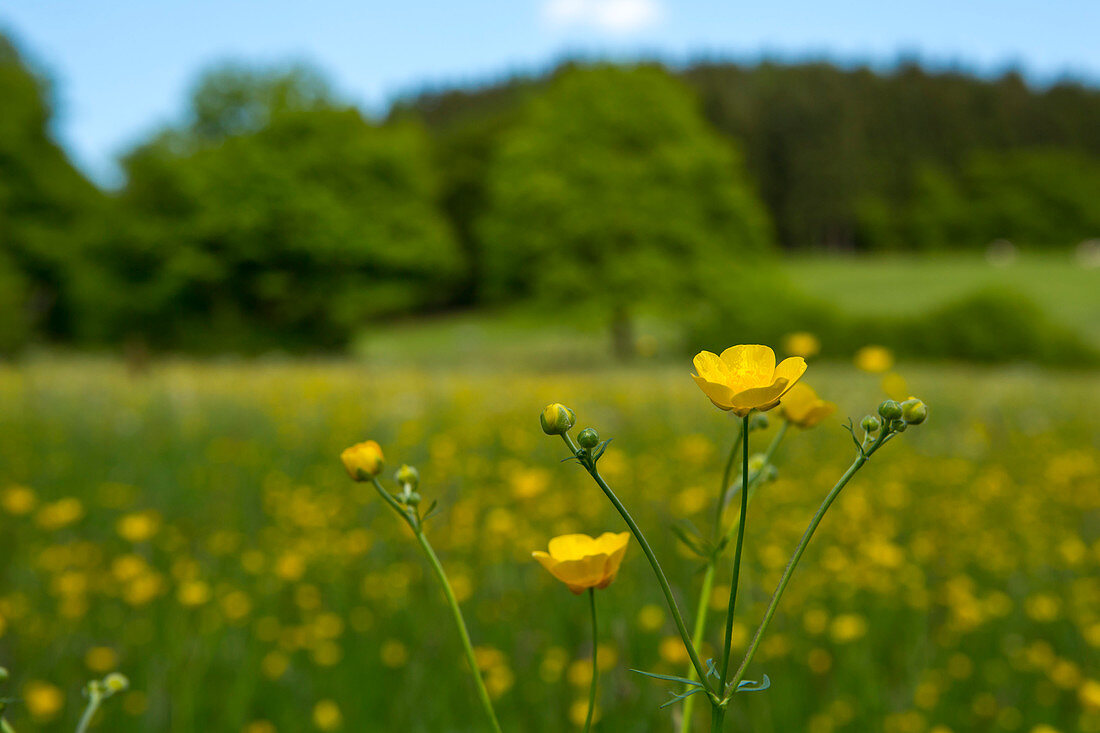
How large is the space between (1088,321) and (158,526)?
23023 millimetres

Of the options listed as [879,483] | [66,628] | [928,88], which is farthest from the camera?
[928,88]

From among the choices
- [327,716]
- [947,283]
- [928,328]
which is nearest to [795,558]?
[327,716]

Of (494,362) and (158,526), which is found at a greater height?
(158,526)

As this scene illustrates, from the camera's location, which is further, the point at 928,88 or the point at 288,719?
the point at 928,88

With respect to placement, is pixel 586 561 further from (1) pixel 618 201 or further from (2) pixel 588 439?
(1) pixel 618 201

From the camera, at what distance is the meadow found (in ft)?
5.28

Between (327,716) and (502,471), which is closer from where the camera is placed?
(327,716)

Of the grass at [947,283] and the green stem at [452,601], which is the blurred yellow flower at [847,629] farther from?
the grass at [947,283]

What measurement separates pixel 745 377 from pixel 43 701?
5.67 feet

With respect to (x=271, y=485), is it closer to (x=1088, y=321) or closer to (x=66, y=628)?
(x=66, y=628)

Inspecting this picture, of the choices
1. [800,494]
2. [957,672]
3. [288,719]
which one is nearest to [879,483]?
[800,494]

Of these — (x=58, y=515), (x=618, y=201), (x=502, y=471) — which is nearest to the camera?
(x=58, y=515)

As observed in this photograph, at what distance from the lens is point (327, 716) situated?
4.88 feet

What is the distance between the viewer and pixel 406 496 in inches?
23.3
